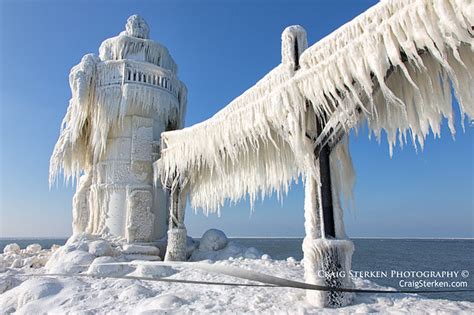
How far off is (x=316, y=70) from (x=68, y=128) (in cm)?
921

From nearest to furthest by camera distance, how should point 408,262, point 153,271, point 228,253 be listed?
point 153,271, point 228,253, point 408,262

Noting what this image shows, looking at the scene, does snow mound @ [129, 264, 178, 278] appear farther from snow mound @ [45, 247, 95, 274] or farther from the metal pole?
the metal pole

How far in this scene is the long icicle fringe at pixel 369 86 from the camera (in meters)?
2.90

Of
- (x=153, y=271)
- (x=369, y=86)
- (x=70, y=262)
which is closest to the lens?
(x=369, y=86)

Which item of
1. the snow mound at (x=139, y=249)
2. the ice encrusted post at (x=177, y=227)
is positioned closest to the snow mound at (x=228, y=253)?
the ice encrusted post at (x=177, y=227)

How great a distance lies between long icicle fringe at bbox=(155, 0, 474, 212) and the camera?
9.52ft

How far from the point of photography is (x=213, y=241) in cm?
992

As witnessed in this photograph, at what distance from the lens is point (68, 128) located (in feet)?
32.4

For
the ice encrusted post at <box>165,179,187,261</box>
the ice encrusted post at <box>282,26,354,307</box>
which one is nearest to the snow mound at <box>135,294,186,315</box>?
the ice encrusted post at <box>282,26,354,307</box>

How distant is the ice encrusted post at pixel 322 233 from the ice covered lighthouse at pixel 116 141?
7.38 metres

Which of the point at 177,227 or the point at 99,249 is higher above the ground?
the point at 177,227

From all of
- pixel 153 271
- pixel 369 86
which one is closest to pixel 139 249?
pixel 153 271

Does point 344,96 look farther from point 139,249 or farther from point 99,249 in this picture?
point 139,249

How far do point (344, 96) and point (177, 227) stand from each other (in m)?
7.07
